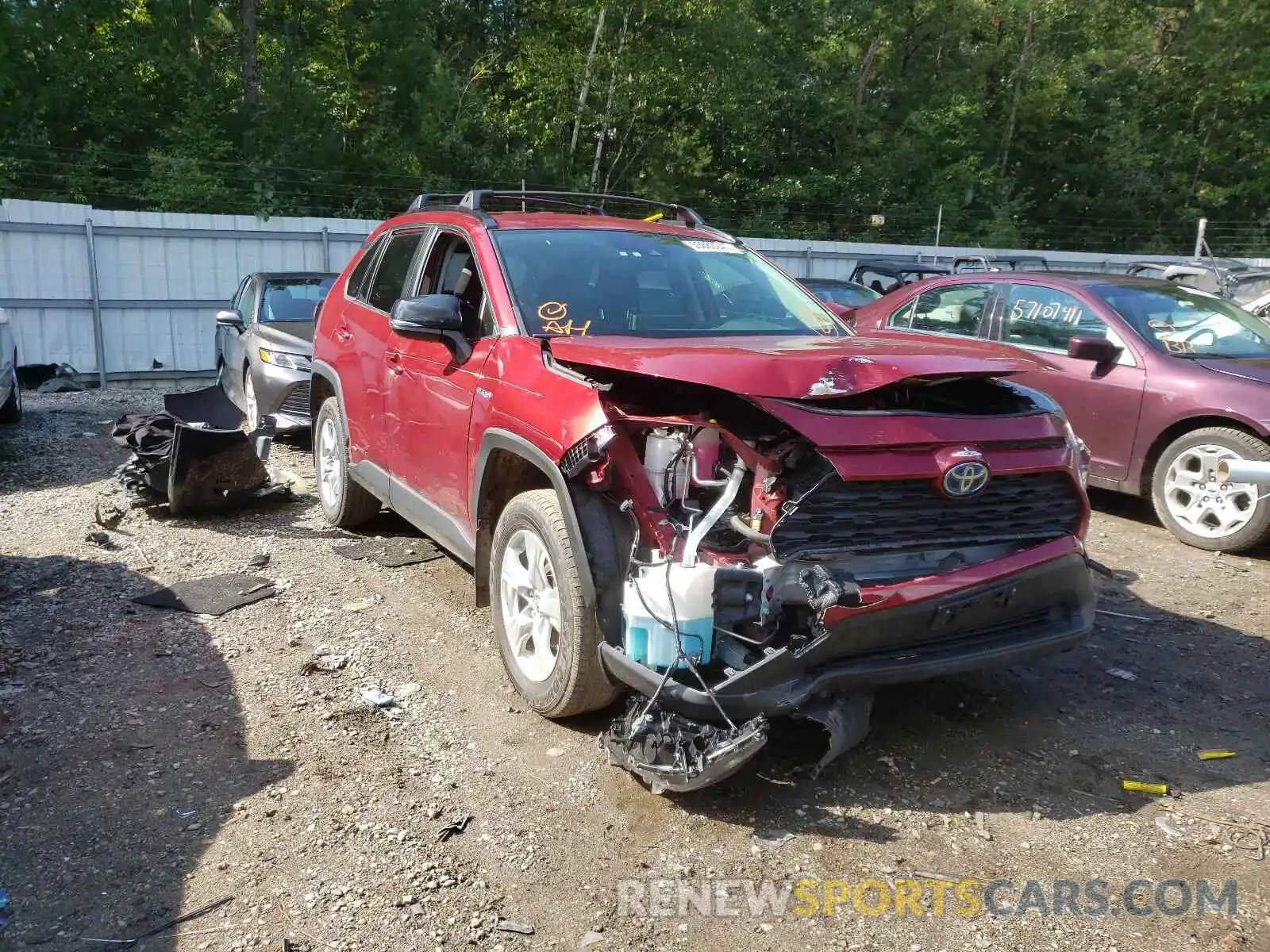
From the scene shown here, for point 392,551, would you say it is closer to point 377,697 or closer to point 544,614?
point 377,697

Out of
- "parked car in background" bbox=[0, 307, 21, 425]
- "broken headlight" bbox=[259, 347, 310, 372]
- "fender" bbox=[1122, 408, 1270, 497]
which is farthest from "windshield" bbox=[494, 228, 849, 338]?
"parked car in background" bbox=[0, 307, 21, 425]

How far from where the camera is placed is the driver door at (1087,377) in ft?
21.1

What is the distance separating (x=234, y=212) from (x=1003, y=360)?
17.0 meters

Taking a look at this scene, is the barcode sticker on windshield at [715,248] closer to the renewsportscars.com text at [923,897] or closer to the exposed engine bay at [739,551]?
the exposed engine bay at [739,551]

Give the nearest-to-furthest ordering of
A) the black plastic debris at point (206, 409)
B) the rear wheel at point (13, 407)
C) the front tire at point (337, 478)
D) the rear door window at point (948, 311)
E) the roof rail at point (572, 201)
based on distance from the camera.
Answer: the roof rail at point (572, 201) < the front tire at point (337, 478) < the black plastic debris at point (206, 409) < the rear door window at point (948, 311) < the rear wheel at point (13, 407)

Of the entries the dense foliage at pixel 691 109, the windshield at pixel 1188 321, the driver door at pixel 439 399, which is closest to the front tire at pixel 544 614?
the driver door at pixel 439 399

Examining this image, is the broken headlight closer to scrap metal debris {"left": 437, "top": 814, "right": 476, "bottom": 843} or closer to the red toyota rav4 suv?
the red toyota rav4 suv

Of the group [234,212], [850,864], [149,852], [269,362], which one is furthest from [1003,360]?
[234,212]

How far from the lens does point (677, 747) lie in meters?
2.97

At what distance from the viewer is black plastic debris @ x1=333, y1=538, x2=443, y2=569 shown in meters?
5.62

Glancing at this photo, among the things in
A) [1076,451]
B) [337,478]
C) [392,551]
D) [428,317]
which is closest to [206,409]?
[337,478]

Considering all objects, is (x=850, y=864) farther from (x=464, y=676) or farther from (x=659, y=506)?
(x=464, y=676)

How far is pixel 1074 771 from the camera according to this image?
3455mm

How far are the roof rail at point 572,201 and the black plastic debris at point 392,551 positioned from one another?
6.53 ft
